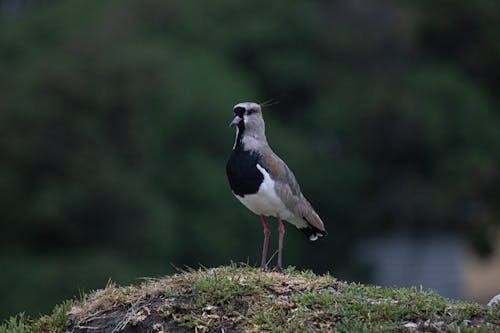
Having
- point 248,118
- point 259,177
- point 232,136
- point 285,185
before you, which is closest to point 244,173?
point 259,177

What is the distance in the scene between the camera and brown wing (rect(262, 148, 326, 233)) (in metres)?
10.4

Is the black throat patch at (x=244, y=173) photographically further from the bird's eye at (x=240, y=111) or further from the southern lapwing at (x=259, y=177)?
the bird's eye at (x=240, y=111)

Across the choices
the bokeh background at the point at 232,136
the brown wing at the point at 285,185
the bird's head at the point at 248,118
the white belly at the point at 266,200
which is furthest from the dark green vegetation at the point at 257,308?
the bokeh background at the point at 232,136

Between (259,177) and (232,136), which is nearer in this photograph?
(259,177)

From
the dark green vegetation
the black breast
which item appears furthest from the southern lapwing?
the dark green vegetation

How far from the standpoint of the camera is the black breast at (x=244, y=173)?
10.3 metres

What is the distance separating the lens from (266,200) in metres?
10.3

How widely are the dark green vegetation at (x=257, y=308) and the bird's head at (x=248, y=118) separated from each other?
1506mm

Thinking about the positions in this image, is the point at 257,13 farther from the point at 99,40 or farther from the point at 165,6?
the point at 99,40

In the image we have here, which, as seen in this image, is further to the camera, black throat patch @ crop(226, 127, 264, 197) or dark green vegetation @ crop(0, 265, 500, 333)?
black throat patch @ crop(226, 127, 264, 197)

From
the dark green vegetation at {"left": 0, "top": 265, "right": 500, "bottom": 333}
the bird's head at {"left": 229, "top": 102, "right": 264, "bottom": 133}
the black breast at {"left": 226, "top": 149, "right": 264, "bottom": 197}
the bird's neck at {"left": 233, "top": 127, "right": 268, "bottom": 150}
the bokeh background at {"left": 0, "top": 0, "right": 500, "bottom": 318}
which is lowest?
the dark green vegetation at {"left": 0, "top": 265, "right": 500, "bottom": 333}

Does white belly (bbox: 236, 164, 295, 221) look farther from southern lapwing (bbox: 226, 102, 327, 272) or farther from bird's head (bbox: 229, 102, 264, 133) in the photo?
bird's head (bbox: 229, 102, 264, 133)

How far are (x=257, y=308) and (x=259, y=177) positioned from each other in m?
1.72

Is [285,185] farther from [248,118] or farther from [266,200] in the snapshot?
[248,118]
